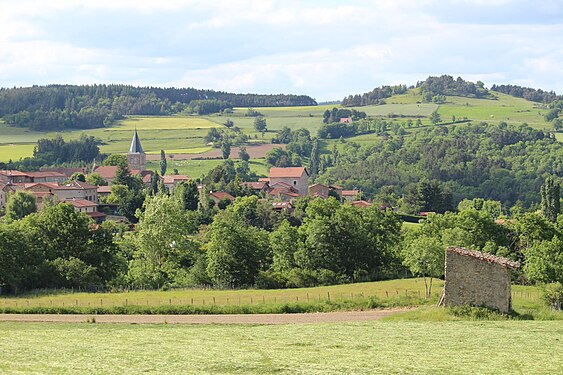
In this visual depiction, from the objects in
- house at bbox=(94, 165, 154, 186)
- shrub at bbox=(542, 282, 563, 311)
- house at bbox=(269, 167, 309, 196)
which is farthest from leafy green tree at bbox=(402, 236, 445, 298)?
house at bbox=(269, 167, 309, 196)

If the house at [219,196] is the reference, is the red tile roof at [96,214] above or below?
below

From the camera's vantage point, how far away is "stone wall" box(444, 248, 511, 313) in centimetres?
3903

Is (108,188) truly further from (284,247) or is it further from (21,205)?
(284,247)

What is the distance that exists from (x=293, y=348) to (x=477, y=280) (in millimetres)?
13220

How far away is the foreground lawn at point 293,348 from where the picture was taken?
25.0 m

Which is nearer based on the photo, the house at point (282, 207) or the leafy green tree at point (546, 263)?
the leafy green tree at point (546, 263)

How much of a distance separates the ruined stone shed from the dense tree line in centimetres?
11516

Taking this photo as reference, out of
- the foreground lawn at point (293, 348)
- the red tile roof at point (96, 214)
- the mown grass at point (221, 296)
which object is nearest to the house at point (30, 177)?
the red tile roof at point (96, 214)

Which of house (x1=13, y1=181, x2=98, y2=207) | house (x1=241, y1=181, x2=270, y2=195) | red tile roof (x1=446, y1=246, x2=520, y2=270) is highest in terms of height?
red tile roof (x1=446, y1=246, x2=520, y2=270)

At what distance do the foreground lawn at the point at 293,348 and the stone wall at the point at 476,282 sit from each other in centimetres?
254

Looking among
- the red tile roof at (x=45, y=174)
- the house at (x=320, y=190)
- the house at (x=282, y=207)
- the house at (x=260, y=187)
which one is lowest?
the house at (x=320, y=190)

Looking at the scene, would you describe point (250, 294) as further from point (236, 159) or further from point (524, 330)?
point (236, 159)

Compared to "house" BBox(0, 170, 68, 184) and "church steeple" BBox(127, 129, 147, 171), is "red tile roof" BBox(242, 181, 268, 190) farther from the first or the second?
"church steeple" BBox(127, 129, 147, 171)

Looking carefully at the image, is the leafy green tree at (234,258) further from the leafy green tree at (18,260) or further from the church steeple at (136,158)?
the church steeple at (136,158)
